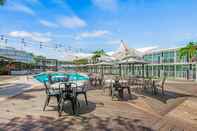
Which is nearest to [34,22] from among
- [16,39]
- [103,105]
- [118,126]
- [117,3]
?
[16,39]

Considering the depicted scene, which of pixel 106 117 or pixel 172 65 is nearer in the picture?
pixel 106 117

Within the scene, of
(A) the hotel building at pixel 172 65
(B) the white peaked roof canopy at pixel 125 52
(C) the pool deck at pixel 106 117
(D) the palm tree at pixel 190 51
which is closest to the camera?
(C) the pool deck at pixel 106 117

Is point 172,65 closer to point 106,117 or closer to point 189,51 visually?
point 189,51

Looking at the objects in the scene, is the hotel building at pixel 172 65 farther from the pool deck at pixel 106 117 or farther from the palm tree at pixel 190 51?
the pool deck at pixel 106 117

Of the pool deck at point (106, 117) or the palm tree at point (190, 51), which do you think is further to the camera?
the palm tree at point (190, 51)

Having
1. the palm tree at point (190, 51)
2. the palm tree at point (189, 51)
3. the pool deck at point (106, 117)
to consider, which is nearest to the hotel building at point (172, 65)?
the palm tree at point (190, 51)

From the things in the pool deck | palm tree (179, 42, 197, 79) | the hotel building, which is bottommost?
the pool deck

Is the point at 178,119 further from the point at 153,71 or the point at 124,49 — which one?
the point at 153,71

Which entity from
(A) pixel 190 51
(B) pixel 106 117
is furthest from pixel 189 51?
(B) pixel 106 117

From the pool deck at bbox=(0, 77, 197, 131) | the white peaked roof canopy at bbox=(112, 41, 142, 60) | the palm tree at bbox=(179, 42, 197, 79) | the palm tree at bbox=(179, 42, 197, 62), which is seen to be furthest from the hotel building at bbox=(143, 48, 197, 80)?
the pool deck at bbox=(0, 77, 197, 131)

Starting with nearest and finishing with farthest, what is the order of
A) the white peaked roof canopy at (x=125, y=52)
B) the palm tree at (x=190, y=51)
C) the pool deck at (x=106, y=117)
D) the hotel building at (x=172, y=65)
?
the pool deck at (x=106, y=117) < the white peaked roof canopy at (x=125, y=52) < the palm tree at (x=190, y=51) < the hotel building at (x=172, y=65)

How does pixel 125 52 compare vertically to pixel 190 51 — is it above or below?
below

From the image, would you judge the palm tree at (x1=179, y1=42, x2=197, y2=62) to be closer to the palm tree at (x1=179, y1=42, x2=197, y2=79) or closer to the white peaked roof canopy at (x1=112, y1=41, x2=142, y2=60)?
the palm tree at (x1=179, y1=42, x2=197, y2=79)

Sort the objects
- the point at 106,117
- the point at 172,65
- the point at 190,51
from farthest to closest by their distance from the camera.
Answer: the point at 172,65
the point at 190,51
the point at 106,117
